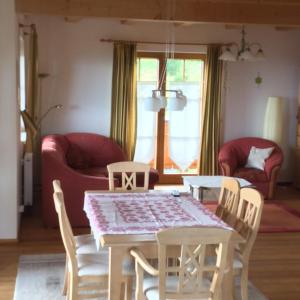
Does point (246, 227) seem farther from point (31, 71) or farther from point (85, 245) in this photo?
point (31, 71)

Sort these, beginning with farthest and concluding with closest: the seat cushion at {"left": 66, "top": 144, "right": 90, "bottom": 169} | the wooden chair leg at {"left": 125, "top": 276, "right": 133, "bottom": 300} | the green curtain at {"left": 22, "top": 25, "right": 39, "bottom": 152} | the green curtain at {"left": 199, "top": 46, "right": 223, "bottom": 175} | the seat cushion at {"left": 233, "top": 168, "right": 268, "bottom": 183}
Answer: the green curtain at {"left": 199, "top": 46, "right": 223, "bottom": 175} < the seat cushion at {"left": 233, "top": 168, "right": 268, "bottom": 183} < the seat cushion at {"left": 66, "top": 144, "right": 90, "bottom": 169} < the green curtain at {"left": 22, "top": 25, "right": 39, "bottom": 152} < the wooden chair leg at {"left": 125, "top": 276, "right": 133, "bottom": 300}

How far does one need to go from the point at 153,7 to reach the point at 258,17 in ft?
3.93

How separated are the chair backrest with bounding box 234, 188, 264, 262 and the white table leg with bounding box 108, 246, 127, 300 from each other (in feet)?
2.81

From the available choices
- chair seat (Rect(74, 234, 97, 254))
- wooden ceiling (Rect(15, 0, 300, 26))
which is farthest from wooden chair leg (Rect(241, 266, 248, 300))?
wooden ceiling (Rect(15, 0, 300, 26))

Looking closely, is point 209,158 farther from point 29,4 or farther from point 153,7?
point 29,4

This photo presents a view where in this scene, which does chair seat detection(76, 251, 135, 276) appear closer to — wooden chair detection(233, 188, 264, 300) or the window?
wooden chair detection(233, 188, 264, 300)

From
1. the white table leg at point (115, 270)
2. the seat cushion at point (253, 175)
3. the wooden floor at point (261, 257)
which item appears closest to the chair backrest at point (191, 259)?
the white table leg at point (115, 270)

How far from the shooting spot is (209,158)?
302 inches

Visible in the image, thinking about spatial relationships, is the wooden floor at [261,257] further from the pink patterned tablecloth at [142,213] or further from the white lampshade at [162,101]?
the white lampshade at [162,101]

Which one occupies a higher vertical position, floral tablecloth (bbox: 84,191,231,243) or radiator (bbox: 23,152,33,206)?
floral tablecloth (bbox: 84,191,231,243)

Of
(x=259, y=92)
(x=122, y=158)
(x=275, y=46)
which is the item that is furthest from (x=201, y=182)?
(x=275, y=46)


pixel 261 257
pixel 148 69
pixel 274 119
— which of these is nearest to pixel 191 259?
pixel 261 257

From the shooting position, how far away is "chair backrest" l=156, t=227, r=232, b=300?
245cm

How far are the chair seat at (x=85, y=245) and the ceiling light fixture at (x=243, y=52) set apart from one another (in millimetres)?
4083
